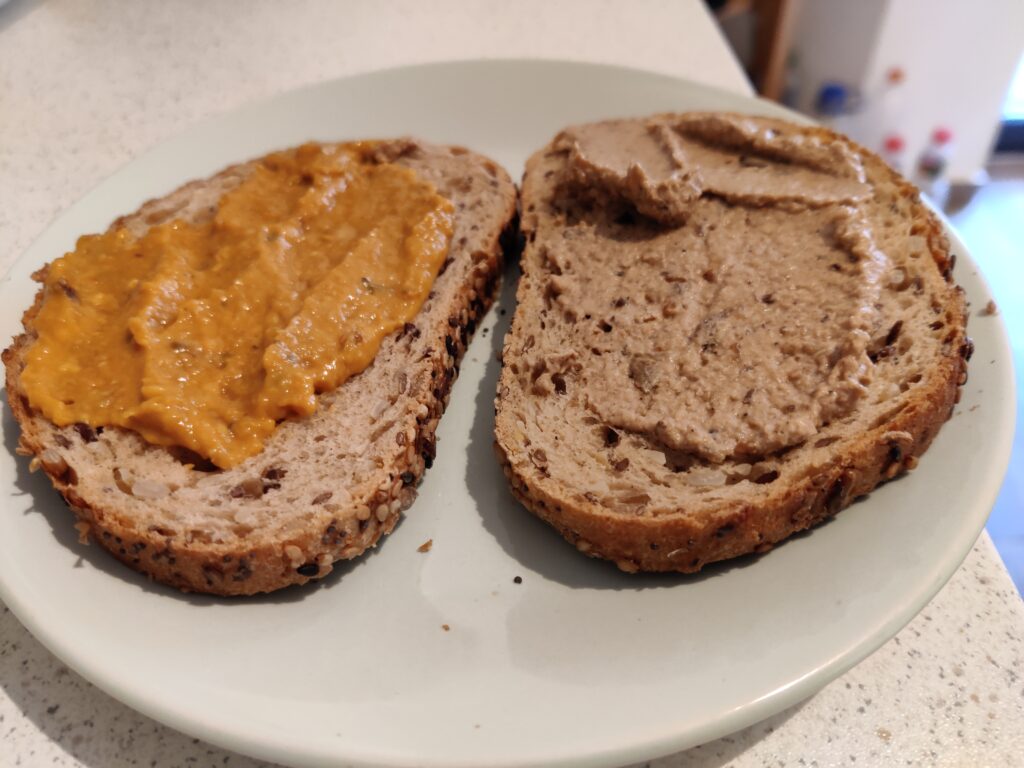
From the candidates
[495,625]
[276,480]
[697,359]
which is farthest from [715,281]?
[276,480]

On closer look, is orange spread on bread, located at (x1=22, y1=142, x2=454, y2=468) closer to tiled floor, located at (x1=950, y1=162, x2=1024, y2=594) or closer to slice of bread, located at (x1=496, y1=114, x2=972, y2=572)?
slice of bread, located at (x1=496, y1=114, x2=972, y2=572)

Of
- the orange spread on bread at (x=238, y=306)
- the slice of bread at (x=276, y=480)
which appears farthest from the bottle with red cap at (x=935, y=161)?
the slice of bread at (x=276, y=480)

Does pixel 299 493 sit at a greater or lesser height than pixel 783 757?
greater

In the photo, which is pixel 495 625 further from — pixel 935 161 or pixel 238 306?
pixel 935 161

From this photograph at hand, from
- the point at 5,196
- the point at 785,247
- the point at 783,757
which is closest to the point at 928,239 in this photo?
the point at 785,247

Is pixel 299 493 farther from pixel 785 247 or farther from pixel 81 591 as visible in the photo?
pixel 785 247

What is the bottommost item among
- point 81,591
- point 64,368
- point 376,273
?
point 81,591

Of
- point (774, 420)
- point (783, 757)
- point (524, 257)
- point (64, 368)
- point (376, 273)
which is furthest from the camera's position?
point (524, 257)
